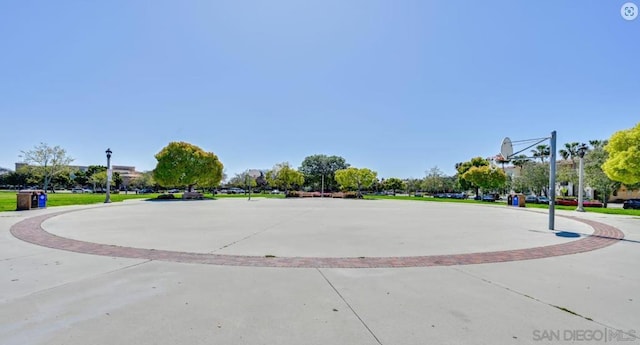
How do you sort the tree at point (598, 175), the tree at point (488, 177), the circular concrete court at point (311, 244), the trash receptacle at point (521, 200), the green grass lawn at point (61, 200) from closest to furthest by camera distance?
the circular concrete court at point (311, 244) < the green grass lawn at point (61, 200) < the trash receptacle at point (521, 200) < the tree at point (598, 175) < the tree at point (488, 177)

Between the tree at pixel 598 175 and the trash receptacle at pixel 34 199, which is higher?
the tree at pixel 598 175

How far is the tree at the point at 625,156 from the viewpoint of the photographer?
18328mm

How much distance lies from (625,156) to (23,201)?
3599 cm

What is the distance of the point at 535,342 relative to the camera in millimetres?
3318

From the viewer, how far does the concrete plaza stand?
11.3ft

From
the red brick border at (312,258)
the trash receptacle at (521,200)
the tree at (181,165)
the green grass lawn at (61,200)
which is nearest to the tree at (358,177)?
the tree at (181,165)

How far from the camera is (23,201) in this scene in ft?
→ 59.7

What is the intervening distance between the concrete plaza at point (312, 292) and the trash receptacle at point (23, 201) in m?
12.2

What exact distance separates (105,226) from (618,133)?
1147 inches

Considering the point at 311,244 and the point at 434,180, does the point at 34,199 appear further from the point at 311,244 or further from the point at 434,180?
the point at 434,180

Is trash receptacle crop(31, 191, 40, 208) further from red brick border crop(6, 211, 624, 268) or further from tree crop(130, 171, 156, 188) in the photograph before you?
tree crop(130, 171, 156, 188)

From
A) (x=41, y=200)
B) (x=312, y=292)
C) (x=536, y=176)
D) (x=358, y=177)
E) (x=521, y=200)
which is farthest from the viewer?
(x=358, y=177)

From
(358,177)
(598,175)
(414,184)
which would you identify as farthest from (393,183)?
(598,175)

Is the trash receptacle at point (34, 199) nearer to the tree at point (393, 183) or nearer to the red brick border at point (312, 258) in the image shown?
the red brick border at point (312, 258)
